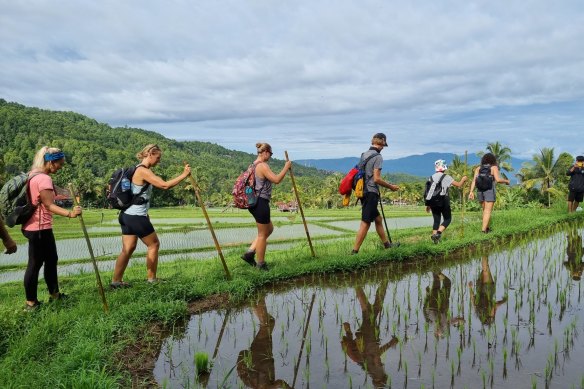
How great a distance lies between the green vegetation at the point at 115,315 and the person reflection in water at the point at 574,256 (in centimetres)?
209

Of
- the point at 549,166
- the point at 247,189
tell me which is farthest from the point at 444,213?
the point at 549,166

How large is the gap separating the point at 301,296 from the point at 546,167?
50962mm

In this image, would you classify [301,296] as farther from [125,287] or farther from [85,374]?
[85,374]

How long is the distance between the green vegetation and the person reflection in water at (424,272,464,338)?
1.40m

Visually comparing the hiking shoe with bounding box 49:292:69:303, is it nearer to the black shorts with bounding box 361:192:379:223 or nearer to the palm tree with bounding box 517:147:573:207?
the black shorts with bounding box 361:192:379:223

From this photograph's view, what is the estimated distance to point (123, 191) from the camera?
19.6ft

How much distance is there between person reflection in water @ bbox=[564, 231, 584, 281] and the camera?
680cm

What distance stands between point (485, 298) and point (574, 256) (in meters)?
3.66

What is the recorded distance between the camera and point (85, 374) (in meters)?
3.47

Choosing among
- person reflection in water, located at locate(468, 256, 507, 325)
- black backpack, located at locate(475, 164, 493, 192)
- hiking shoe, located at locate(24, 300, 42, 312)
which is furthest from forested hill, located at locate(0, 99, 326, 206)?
person reflection in water, located at locate(468, 256, 507, 325)

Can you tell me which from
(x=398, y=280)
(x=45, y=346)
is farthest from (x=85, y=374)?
(x=398, y=280)

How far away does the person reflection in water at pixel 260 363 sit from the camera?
366 cm

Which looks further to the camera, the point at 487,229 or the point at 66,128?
the point at 66,128

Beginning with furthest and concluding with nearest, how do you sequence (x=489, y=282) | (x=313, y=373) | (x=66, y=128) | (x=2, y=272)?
(x=66, y=128) < (x=2, y=272) < (x=489, y=282) < (x=313, y=373)
